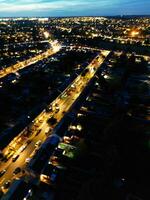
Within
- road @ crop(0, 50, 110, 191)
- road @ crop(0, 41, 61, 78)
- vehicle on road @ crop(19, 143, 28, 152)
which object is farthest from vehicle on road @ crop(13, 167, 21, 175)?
road @ crop(0, 41, 61, 78)

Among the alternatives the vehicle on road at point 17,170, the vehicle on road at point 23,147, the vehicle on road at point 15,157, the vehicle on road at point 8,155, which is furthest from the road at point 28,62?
the vehicle on road at point 17,170

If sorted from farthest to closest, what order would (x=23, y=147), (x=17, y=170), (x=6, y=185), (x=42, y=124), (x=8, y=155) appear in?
(x=42, y=124) < (x=23, y=147) < (x=8, y=155) < (x=17, y=170) < (x=6, y=185)

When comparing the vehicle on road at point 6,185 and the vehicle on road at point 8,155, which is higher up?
the vehicle on road at point 8,155

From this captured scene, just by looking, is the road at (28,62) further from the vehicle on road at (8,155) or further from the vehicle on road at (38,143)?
the vehicle on road at (8,155)

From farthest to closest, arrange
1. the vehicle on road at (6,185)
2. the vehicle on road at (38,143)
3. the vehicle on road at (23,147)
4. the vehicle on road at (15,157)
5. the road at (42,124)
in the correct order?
the vehicle on road at (38,143)
the vehicle on road at (23,147)
the vehicle on road at (15,157)
the road at (42,124)
the vehicle on road at (6,185)

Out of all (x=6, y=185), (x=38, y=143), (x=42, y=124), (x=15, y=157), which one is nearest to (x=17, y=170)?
(x=6, y=185)

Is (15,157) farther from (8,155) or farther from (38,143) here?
(38,143)

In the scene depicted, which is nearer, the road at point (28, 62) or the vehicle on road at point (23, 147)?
the vehicle on road at point (23, 147)

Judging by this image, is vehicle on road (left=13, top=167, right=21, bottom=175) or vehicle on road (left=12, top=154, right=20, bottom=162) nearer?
vehicle on road (left=13, top=167, right=21, bottom=175)

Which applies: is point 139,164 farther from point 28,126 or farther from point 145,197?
point 28,126

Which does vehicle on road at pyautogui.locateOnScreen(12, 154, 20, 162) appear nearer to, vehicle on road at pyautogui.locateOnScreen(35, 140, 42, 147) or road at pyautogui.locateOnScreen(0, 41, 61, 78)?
vehicle on road at pyautogui.locateOnScreen(35, 140, 42, 147)

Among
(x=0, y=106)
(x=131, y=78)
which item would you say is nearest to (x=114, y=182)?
(x=0, y=106)
